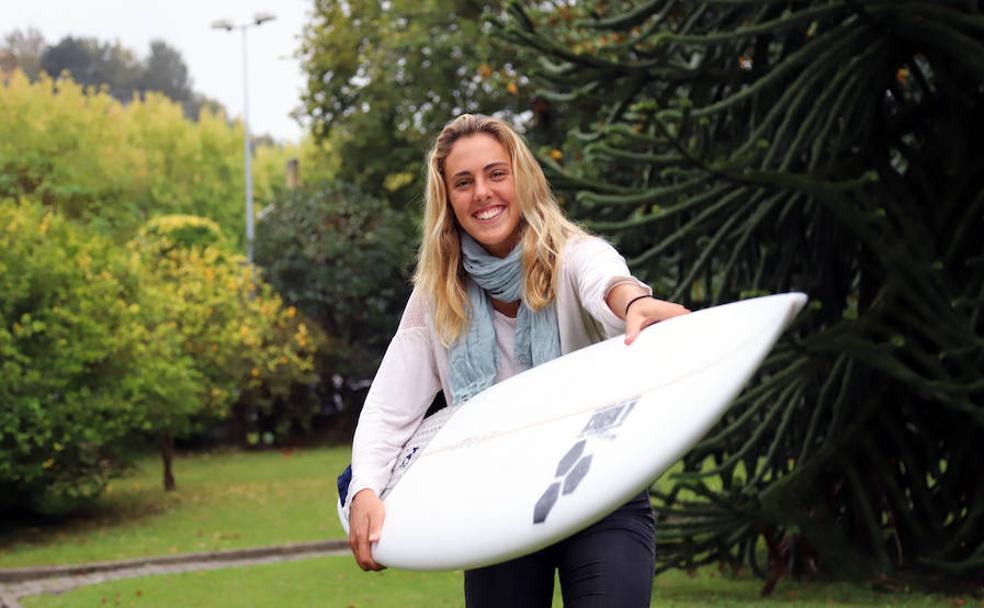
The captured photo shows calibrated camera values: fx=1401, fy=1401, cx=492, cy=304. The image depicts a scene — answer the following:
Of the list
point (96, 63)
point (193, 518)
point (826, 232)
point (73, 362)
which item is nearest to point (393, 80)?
point (193, 518)

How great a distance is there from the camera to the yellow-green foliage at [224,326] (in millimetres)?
19578

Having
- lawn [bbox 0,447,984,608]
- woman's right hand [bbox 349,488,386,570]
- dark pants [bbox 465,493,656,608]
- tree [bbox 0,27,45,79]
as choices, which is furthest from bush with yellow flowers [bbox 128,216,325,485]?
tree [bbox 0,27,45,79]

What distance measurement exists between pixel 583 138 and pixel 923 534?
3.18 metres

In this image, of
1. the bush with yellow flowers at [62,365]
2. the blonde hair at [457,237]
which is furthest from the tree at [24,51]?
the blonde hair at [457,237]

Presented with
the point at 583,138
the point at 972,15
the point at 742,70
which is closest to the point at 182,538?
the point at 583,138

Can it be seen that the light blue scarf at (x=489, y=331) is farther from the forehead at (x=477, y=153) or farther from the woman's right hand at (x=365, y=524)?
the woman's right hand at (x=365, y=524)

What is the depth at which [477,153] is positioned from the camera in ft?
11.9

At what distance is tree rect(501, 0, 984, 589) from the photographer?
24.3 feet

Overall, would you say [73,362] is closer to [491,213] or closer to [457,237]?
[457,237]

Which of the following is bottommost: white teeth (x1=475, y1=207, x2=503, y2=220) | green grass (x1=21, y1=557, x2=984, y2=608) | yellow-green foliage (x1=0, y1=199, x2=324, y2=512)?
green grass (x1=21, y1=557, x2=984, y2=608)

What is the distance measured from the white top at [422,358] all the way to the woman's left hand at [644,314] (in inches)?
4.7

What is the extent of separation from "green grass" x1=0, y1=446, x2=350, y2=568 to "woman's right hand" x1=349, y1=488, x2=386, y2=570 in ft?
33.8

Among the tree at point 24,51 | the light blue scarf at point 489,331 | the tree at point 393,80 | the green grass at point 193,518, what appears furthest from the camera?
the tree at point 24,51

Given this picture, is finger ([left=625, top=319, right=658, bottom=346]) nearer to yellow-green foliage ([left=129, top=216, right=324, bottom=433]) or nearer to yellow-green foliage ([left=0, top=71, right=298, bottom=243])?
yellow-green foliage ([left=129, top=216, right=324, bottom=433])
